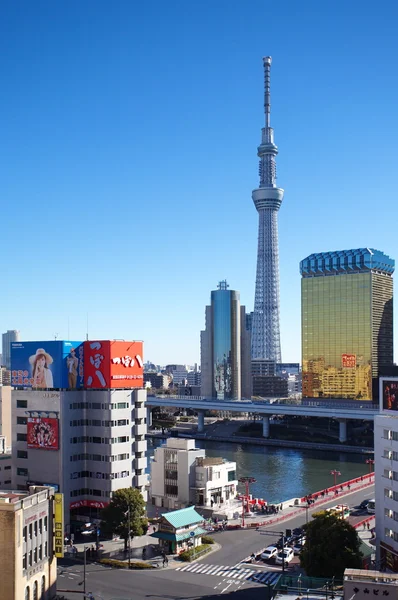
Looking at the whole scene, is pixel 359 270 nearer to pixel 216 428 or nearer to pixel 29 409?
pixel 216 428

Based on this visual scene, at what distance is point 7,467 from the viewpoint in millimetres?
52188

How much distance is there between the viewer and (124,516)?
3988cm

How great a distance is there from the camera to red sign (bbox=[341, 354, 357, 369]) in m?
130

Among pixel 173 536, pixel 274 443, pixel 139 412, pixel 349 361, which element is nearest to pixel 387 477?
pixel 173 536

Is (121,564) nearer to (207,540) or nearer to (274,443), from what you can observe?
(207,540)

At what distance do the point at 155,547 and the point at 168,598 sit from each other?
363 inches

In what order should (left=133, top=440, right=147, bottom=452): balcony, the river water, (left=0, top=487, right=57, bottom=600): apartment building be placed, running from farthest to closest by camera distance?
the river water, (left=133, top=440, right=147, bottom=452): balcony, (left=0, top=487, right=57, bottom=600): apartment building

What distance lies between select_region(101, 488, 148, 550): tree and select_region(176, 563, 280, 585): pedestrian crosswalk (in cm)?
427

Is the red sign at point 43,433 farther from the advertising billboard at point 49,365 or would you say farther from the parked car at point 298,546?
the parked car at point 298,546

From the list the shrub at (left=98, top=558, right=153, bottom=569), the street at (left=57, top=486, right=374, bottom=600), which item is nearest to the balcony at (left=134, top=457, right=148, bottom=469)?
the street at (left=57, top=486, right=374, bottom=600)

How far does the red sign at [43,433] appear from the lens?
1812 inches

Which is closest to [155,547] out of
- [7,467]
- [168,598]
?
[168,598]

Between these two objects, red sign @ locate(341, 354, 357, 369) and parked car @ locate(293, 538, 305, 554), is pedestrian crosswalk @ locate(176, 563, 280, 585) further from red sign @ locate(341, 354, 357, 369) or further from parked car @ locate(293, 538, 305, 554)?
red sign @ locate(341, 354, 357, 369)

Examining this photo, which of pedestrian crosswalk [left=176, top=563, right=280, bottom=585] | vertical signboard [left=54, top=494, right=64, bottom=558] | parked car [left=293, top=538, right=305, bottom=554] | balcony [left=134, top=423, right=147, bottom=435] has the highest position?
balcony [left=134, top=423, right=147, bottom=435]
